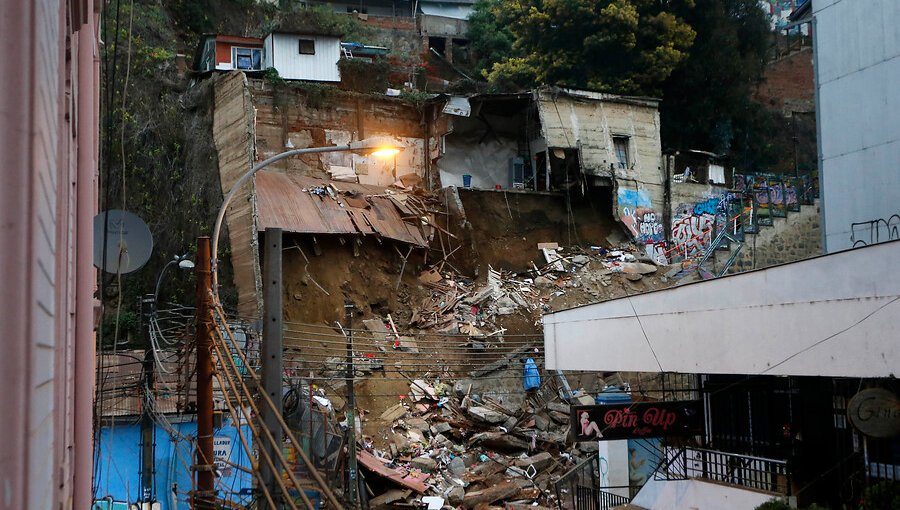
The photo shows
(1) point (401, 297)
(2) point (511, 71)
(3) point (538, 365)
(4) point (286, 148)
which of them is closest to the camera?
(3) point (538, 365)

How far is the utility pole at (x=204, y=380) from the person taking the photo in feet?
34.9

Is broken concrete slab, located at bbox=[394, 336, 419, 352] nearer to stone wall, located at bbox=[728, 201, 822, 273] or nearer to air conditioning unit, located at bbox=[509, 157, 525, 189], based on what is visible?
air conditioning unit, located at bbox=[509, 157, 525, 189]

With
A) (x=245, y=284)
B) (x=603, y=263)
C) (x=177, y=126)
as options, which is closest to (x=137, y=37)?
(x=177, y=126)

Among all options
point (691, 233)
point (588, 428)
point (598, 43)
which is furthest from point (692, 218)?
point (588, 428)

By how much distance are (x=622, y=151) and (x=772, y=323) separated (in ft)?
83.8

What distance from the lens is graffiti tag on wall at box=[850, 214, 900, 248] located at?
20969 millimetres

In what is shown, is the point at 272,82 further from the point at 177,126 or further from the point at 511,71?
the point at 511,71

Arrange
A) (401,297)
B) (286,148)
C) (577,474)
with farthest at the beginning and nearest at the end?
(286,148) → (401,297) → (577,474)

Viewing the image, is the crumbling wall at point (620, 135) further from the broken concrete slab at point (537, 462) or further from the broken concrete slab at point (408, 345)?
the broken concrete slab at point (537, 462)

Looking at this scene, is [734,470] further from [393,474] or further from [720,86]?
[720,86]

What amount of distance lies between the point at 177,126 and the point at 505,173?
46.1 feet

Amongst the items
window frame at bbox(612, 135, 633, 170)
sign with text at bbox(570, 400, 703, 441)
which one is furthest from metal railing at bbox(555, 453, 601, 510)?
window frame at bbox(612, 135, 633, 170)

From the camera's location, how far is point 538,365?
93.8 ft

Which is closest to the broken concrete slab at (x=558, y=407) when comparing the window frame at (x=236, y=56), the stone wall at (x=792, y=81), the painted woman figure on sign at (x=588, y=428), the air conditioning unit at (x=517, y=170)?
the painted woman figure on sign at (x=588, y=428)
